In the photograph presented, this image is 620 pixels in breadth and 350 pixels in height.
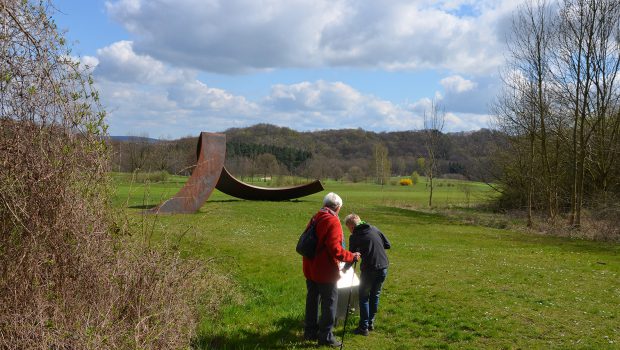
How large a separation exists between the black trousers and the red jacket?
0.48 ft

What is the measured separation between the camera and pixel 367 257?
7.21m

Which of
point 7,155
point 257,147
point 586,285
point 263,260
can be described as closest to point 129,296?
point 7,155

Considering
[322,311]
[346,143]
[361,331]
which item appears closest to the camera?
[322,311]

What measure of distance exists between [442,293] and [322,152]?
109944 millimetres

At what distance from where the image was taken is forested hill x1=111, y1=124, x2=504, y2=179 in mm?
9211

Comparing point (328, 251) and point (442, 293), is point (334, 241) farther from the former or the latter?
point (442, 293)

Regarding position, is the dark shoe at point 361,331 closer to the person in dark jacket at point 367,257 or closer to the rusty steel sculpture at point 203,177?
the person in dark jacket at point 367,257

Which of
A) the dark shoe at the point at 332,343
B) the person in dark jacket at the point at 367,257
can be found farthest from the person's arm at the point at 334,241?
the dark shoe at the point at 332,343

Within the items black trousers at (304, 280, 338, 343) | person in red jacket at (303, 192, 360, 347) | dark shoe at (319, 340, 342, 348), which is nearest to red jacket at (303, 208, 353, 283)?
person in red jacket at (303, 192, 360, 347)

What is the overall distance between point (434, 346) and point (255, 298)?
3.61 m

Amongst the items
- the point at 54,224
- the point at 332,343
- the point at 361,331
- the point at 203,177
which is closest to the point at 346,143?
the point at 203,177

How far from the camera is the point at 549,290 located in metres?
10.3

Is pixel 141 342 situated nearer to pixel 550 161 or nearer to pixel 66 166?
pixel 66 166

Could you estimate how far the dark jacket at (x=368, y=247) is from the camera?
721 centimetres
